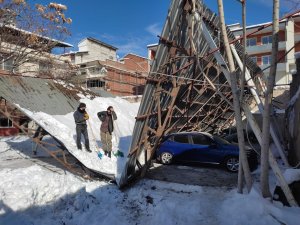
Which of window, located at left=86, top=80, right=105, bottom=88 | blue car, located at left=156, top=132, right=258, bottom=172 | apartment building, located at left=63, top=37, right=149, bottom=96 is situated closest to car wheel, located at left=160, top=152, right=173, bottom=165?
blue car, located at left=156, top=132, right=258, bottom=172

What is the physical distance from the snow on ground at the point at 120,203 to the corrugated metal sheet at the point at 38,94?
2287 millimetres

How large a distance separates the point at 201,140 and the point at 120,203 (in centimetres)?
535

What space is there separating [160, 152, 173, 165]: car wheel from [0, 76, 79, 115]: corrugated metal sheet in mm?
4351

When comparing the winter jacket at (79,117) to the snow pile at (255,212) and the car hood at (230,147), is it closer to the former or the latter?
the snow pile at (255,212)

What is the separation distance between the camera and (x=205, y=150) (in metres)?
11.9

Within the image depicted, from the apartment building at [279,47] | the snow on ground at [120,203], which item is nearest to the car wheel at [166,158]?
the snow on ground at [120,203]

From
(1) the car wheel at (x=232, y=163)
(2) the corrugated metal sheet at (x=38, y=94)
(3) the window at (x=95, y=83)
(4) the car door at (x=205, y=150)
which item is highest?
(3) the window at (x=95, y=83)

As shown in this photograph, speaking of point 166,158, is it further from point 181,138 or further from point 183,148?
point 181,138

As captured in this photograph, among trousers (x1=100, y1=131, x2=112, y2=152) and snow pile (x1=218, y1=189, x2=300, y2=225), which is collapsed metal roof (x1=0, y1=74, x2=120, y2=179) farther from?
snow pile (x1=218, y1=189, x2=300, y2=225)

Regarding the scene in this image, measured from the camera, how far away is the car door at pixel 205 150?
1168cm

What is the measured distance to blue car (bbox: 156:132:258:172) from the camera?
1132 centimetres

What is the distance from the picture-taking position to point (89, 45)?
4744 centimetres

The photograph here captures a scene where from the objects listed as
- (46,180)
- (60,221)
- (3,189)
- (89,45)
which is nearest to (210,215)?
(60,221)

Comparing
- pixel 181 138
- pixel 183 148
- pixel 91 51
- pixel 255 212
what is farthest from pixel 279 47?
pixel 255 212
